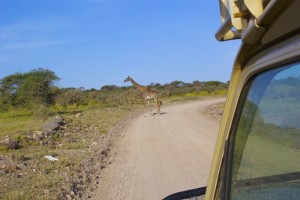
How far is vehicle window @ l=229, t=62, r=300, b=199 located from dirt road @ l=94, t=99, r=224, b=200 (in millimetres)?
5977

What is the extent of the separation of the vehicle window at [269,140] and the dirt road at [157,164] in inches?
235

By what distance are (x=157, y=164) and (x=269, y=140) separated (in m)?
9.07

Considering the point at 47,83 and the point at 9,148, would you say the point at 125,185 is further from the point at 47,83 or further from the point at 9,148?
the point at 47,83

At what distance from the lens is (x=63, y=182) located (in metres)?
8.71

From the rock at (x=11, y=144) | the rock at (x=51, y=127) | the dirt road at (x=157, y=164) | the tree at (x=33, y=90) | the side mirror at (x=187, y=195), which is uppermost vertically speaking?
the tree at (x=33, y=90)

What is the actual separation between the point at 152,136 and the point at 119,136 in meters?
1.47

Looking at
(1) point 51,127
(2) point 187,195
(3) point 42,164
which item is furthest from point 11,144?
(2) point 187,195

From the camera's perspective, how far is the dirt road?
815 cm

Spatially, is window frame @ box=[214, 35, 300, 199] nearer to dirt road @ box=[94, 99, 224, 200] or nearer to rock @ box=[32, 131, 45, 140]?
dirt road @ box=[94, 99, 224, 200]

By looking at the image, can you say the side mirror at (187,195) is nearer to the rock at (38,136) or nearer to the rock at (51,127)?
the rock at (38,136)

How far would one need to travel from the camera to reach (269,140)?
58.9 inches

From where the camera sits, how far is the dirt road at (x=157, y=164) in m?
8.15

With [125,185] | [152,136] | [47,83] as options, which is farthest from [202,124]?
[47,83]

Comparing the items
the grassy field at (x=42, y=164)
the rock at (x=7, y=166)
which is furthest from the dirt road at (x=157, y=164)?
the rock at (x=7, y=166)
